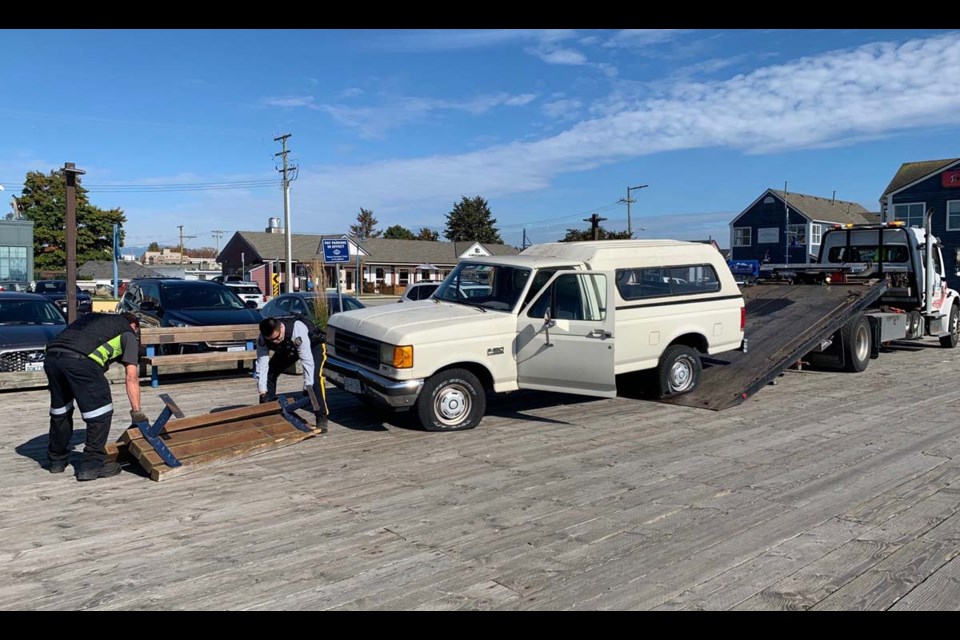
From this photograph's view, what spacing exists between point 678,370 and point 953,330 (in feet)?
35.7

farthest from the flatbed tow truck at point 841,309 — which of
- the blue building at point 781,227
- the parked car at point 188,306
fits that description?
the blue building at point 781,227

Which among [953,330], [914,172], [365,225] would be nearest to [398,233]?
[365,225]

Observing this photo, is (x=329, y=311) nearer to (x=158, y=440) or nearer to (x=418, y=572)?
(x=158, y=440)

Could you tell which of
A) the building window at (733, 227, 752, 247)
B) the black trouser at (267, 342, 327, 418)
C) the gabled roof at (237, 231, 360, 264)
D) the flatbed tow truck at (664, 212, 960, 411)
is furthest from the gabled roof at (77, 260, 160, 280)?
the black trouser at (267, 342, 327, 418)

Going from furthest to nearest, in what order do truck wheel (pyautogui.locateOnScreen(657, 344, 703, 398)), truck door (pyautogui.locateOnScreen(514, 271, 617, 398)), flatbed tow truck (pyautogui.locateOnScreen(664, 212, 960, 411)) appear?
flatbed tow truck (pyautogui.locateOnScreen(664, 212, 960, 411)) < truck wheel (pyautogui.locateOnScreen(657, 344, 703, 398)) < truck door (pyautogui.locateOnScreen(514, 271, 617, 398))

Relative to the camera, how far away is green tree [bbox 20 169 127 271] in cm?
6625

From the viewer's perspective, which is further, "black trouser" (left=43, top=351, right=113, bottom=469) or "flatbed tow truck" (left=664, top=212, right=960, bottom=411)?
"flatbed tow truck" (left=664, top=212, right=960, bottom=411)

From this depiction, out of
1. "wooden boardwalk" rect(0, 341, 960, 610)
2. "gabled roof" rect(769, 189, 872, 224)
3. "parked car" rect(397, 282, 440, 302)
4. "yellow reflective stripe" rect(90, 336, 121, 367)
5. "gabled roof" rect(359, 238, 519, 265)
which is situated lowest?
"wooden boardwalk" rect(0, 341, 960, 610)

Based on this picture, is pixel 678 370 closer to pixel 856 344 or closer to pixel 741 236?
pixel 856 344

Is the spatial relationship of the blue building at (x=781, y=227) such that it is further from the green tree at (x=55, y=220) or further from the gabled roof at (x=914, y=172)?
the green tree at (x=55, y=220)

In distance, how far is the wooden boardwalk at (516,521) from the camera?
169 inches

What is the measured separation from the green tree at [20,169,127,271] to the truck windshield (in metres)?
64.7

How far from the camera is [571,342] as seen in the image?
338 inches

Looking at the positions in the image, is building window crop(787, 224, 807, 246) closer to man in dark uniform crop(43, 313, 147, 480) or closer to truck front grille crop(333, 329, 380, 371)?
truck front grille crop(333, 329, 380, 371)
